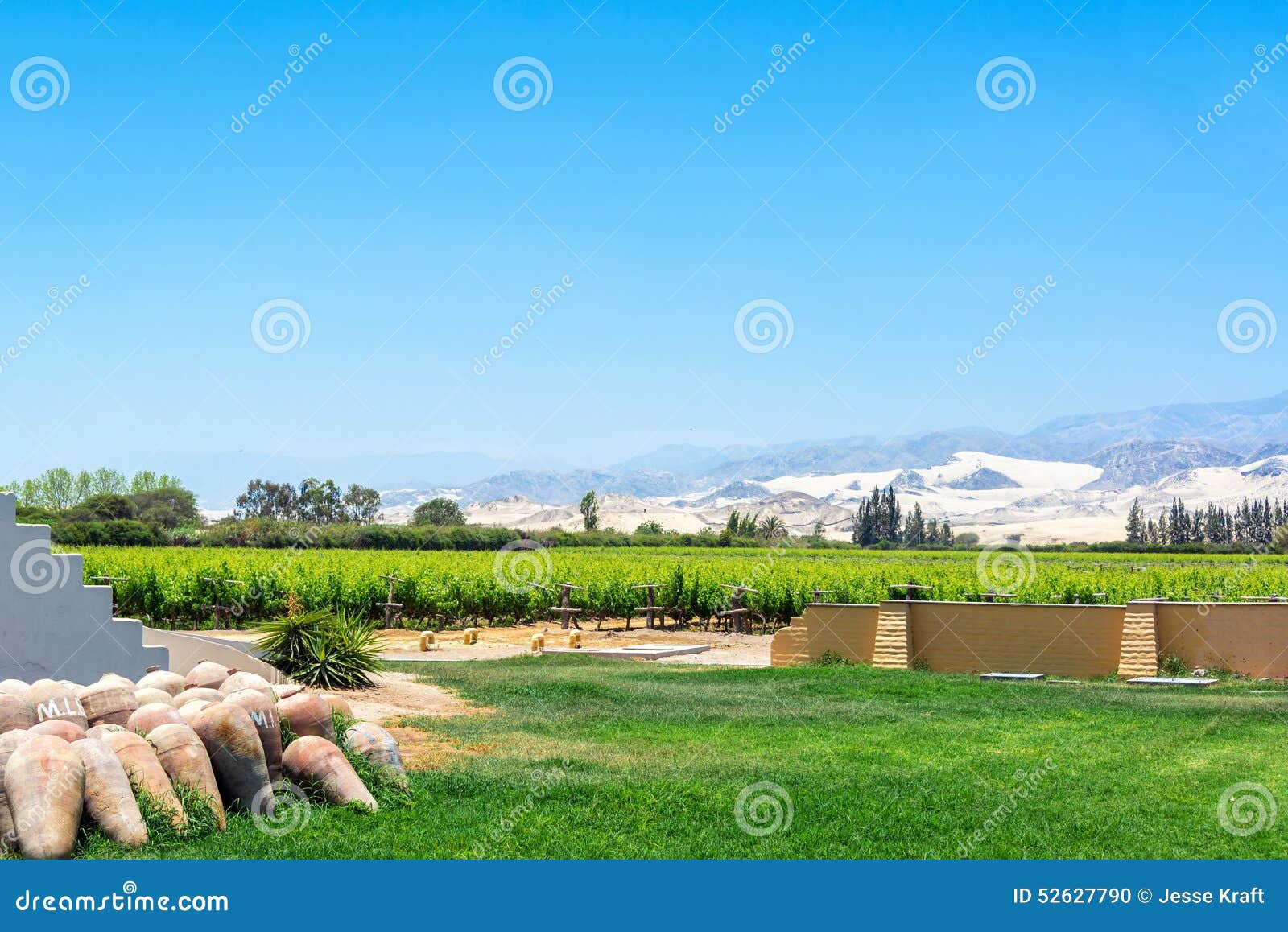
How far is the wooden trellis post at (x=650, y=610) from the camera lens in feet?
111

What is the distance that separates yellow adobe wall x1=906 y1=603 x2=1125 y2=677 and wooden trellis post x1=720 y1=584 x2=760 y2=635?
36.0ft

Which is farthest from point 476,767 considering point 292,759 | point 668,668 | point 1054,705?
point 668,668

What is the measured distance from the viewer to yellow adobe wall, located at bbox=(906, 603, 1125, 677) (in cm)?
2027

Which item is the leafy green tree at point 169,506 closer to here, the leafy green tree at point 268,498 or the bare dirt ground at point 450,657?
the leafy green tree at point 268,498

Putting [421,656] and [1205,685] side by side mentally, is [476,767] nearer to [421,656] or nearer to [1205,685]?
[1205,685]

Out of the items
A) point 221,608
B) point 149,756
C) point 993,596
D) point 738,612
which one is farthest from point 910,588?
point 149,756

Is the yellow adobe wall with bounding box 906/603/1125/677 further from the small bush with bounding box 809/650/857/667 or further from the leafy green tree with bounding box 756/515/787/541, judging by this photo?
the leafy green tree with bounding box 756/515/787/541

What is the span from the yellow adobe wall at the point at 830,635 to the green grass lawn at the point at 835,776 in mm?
4362

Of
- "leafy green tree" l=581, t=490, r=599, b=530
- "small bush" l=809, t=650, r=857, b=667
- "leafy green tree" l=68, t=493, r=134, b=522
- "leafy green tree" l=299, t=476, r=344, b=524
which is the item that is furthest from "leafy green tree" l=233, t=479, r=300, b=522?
"small bush" l=809, t=650, r=857, b=667


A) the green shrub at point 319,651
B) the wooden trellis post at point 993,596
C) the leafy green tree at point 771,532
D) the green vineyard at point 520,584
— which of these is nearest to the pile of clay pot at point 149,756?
the green shrub at point 319,651

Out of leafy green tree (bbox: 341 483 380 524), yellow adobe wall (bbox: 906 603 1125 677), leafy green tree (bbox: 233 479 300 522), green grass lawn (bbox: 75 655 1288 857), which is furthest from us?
leafy green tree (bbox: 341 483 380 524)

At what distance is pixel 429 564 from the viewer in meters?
37.1

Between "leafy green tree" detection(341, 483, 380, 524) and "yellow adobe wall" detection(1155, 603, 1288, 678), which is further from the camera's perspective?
"leafy green tree" detection(341, 483, 380, 524)

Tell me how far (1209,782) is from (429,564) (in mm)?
A: 29577
